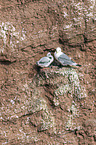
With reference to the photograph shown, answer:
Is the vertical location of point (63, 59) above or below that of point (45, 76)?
above

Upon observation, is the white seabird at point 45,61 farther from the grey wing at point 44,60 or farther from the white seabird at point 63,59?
the white seabird at point 63,59

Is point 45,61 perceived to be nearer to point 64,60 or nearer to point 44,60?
point 44,60

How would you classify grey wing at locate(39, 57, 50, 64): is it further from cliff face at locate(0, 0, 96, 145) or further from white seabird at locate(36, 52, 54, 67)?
cliff face at locate(0, 0, 96, 145)

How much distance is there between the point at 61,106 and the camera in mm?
2482

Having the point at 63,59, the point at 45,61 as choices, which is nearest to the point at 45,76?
the point at 45,61

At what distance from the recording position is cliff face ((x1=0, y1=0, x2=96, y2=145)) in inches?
92.2

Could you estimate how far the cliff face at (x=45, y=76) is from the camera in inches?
92.2

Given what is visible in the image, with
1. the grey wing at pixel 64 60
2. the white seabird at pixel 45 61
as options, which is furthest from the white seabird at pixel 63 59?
the white seabird at pixel 45 61

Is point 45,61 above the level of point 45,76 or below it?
above

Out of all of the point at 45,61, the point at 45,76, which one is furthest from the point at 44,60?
the point at 45,76

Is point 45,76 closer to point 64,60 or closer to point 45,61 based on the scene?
point 45,61

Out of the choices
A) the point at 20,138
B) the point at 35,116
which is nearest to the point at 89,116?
the point at 35,116

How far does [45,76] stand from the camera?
245 centimetres

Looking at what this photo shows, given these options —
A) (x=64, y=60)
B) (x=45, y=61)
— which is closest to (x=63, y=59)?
(x=64, y=60)
